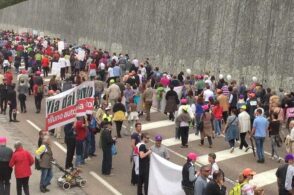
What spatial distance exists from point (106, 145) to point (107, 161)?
52 cm

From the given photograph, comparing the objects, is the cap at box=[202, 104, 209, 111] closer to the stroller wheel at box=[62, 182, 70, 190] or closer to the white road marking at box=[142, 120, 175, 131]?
the white road marking at box=[142, 120, 175, 131]

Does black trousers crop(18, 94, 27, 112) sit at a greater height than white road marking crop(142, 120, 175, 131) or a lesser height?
greater

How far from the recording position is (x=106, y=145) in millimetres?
15664

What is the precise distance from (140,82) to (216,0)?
7.91m

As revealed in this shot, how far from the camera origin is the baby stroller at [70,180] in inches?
577

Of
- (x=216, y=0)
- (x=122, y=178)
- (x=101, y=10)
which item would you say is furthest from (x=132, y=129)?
(x=101, y=10)

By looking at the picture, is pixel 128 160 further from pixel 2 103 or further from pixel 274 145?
pixel 2 103

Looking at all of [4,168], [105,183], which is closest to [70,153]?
[105,183]

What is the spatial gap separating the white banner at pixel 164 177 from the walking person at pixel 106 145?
2519mm

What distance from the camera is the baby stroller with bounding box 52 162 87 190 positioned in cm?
1466

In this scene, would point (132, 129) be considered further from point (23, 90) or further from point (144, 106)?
point (23, 90)

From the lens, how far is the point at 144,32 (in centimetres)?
3994

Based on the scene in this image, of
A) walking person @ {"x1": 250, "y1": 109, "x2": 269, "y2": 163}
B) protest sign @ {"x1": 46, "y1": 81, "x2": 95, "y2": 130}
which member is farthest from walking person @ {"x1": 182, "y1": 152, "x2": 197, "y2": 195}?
walking person @ {"x1": 250, "y1": 109, "x2": 269, "y2": 163}

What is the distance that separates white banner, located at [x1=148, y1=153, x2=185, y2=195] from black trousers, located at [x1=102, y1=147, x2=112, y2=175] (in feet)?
9.03
